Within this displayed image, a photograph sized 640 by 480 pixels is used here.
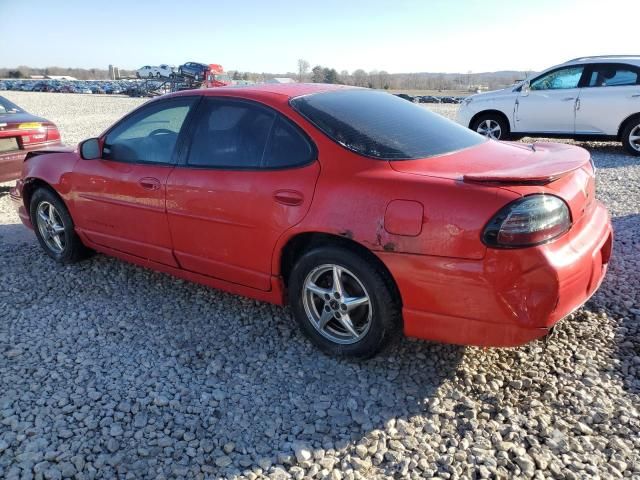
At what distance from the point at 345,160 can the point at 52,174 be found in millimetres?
2852

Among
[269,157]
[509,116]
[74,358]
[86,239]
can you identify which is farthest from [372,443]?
[509,116]

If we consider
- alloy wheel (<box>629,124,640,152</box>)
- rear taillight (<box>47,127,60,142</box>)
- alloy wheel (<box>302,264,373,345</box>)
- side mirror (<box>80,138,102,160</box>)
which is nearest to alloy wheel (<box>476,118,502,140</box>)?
alloy wheel (<box>629,124,640,152</box>)

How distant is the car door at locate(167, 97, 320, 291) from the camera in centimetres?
287

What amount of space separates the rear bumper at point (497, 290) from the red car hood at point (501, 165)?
324 millimetres

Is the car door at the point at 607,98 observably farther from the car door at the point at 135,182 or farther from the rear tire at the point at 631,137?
the car door at the point at 135,182

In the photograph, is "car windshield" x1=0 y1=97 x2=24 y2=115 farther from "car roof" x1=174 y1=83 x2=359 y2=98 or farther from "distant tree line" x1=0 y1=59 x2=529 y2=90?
"distant tree line" x1=0 y1=59 x2=529 y2=90

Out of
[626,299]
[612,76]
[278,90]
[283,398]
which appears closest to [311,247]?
[283,398]

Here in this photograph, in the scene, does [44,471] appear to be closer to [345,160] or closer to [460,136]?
[345,160]

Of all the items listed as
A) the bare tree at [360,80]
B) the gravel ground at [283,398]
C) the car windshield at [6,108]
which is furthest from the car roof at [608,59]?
the bare tree at [360,80]

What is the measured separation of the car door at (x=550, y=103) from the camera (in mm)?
9164

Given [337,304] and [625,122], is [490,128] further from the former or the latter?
[337,304]

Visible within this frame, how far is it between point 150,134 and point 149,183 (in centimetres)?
47

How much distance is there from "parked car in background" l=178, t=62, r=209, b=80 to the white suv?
25185mm

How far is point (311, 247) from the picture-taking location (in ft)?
9.48
